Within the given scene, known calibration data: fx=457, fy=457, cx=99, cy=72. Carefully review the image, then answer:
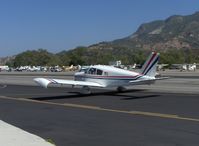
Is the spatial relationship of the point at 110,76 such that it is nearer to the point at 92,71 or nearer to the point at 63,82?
the point at 92,71

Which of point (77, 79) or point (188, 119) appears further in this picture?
point (77, 79)

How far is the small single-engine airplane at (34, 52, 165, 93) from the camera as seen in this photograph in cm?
3011

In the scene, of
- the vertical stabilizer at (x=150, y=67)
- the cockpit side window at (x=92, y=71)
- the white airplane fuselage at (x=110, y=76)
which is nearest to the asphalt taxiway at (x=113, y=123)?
the vertical stabilizer at (x=150, y=67)

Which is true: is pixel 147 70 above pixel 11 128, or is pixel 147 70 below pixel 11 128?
above

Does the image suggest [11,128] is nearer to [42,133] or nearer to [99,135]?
[42,133]

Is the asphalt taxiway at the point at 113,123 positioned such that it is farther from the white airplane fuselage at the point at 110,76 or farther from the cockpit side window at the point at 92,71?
the cockpit side window at the point at 92,71

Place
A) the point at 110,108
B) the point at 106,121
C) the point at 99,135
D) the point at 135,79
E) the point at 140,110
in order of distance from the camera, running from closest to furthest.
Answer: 1. the point at 99,135
2. the point at 106,121
3. the point at 140,110
4. the point at 110,108
5. the point at 135,79

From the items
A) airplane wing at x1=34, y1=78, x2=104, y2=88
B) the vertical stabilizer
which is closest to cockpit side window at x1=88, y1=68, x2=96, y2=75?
airplane wing at x1=34, y1=78, x2=104, y2=88

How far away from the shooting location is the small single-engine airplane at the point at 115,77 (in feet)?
98.8

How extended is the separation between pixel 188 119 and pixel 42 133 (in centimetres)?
562

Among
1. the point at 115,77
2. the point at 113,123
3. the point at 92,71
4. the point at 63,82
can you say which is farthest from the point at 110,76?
the point at 113,123

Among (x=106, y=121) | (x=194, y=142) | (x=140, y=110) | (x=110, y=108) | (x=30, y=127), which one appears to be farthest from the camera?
(x=110, y=108)

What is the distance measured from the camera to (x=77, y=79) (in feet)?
109

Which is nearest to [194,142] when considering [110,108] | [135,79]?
[110,108]
